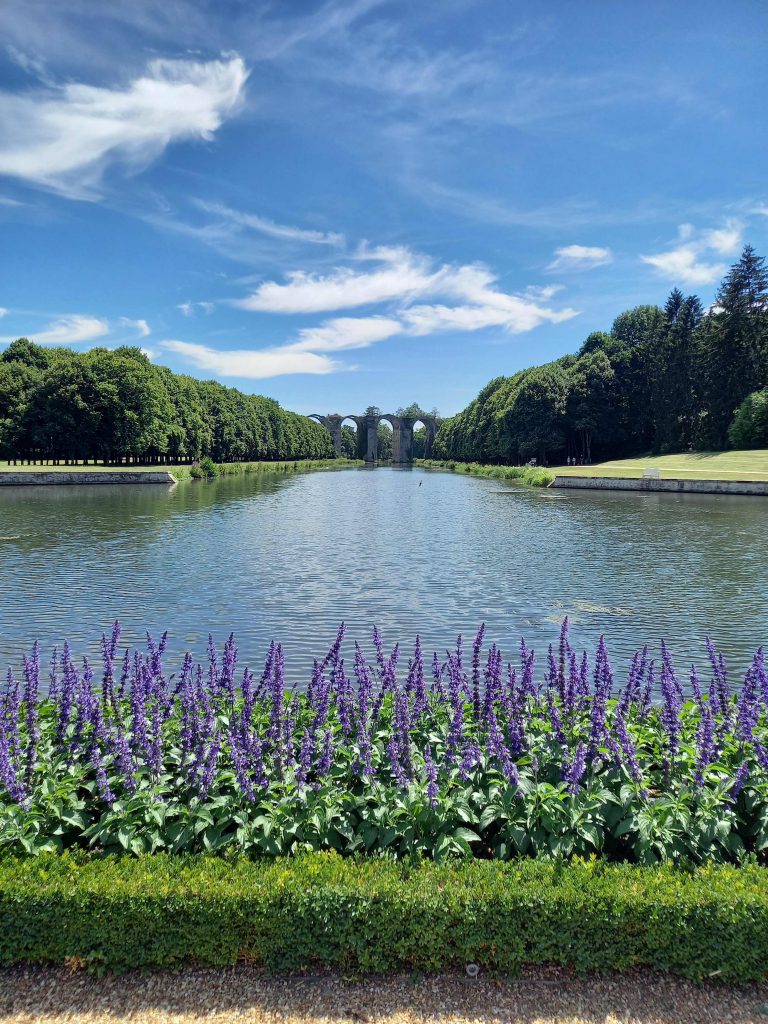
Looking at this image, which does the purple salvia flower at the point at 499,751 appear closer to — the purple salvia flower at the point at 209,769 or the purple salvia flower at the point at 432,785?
the purple salvia flower at the point at 432,785

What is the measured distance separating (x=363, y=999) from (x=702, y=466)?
6168 centimetres

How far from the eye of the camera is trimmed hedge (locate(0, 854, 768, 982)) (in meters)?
4.34

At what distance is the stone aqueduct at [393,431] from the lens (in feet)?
592

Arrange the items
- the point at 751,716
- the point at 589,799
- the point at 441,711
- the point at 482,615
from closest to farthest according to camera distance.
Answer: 1. the point at 589,799
2. the point at 751,716
3. the point at 441,711
4. the point at 482,615

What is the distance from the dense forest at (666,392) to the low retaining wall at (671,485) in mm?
18142

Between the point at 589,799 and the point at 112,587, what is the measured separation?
47.7ft

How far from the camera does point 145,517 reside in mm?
33844

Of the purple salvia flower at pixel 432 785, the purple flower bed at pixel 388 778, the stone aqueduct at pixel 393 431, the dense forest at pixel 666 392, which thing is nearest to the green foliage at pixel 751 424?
the dense forest at pixel 666 392

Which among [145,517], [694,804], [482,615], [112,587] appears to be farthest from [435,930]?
[145,517]

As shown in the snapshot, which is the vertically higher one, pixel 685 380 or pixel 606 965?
pixel 685 380

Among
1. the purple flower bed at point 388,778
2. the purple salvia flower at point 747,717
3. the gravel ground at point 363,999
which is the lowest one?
the gravel ground at point 363,999

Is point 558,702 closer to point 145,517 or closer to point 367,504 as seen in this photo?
point 145,517

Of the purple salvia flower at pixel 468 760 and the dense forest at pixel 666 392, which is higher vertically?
the dense forest at pixel 666 392

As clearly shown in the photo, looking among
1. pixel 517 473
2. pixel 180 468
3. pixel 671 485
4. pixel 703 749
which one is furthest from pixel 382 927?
pixel 180 468
